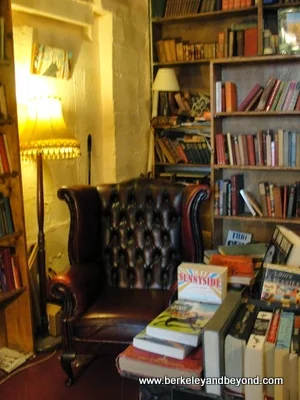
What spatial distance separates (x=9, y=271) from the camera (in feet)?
8.53

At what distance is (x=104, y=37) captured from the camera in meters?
3.79

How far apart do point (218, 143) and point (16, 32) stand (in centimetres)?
148

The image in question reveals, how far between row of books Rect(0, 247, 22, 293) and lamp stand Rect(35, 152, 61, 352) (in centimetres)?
21

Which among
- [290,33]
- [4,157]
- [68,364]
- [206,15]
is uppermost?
[206,15]

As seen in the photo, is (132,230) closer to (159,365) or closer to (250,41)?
(159,365)

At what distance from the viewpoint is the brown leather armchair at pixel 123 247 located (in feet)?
7.57

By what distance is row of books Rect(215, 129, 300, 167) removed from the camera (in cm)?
306

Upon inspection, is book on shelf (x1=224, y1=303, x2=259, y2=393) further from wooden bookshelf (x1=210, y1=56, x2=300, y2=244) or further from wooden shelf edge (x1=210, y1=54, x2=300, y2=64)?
wooden shelf edge (x1=210, y1=54, x2=300, y2=64)

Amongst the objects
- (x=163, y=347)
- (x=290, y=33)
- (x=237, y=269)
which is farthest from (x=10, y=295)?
(x=290, y=33)

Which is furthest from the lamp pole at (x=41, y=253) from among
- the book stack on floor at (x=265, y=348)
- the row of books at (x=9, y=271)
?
the book stack on floor at (x=265, y=348)

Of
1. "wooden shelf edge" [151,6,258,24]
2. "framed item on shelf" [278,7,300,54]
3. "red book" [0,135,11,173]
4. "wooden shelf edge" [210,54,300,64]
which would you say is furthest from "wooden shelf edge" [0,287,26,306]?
"wooden shelf edge" [151,6,258,24]

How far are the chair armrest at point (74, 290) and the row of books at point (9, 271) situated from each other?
352mm

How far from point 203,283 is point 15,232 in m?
1.31

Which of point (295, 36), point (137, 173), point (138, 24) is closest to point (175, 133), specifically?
point (137, 173)
